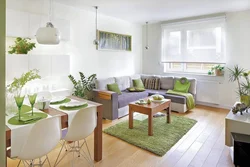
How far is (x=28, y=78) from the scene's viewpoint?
197cm

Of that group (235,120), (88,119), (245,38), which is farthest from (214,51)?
(88,119)

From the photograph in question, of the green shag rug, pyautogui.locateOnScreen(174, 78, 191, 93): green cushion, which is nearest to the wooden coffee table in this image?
the green shag rug

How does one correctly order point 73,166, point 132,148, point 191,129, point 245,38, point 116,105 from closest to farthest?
point 73,166 < point 132,148 < point 191,129 < point 116,105 < point 245,38

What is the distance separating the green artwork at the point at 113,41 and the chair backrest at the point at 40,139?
11.4 ft

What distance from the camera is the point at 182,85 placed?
5117 mm

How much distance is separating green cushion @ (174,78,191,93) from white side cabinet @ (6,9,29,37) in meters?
3.85

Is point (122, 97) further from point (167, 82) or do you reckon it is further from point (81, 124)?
point (81, 124)

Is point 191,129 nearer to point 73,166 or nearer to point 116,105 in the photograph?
point 116,105

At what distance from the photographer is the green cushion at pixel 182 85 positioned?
504 cm

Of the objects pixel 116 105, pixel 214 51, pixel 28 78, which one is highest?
pixel 214 51

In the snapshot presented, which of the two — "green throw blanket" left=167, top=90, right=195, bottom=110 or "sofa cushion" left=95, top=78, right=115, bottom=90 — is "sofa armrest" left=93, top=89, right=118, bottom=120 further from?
"green throw blanket" left=167, top=90, right=195, bottom=110

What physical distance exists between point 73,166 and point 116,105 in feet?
6.21

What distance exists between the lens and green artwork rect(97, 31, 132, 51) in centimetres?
499

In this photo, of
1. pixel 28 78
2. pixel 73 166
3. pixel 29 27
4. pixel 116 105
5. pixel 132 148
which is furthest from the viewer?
pixel 116 105
